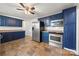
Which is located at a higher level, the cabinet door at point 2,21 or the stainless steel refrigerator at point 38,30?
the cabinet door at point 2,21

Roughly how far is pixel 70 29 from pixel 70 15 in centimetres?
62

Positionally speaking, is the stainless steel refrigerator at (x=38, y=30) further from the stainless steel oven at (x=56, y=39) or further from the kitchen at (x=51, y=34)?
the stainless steel oven at (x=56, y=39)

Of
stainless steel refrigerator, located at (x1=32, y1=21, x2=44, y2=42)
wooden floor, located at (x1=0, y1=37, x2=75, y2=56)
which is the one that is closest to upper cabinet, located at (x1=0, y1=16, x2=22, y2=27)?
stainless steel refrigerator, located at (x1=32, y1=21, x2=44, y2=42)

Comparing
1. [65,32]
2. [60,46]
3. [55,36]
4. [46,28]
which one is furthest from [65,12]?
[46,28]

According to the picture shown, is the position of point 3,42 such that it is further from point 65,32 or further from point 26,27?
point 26,27

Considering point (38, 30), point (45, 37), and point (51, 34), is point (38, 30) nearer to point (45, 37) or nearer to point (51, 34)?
point (45, 37)

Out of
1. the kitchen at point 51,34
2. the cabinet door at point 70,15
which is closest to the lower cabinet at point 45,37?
the kitchen at point 51,34

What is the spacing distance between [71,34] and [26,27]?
21.9 ft

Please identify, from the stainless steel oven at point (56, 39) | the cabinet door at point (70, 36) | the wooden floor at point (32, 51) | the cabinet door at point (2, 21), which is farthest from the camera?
the cabinet door at point (2, 21)

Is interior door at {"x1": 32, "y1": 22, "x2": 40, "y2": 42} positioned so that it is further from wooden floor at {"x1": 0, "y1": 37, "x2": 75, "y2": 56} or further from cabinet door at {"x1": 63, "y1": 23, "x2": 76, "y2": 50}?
cabinet door at {"x1": 63, "y1": 23, "x2": 76, "y2": 50}

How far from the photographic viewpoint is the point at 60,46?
4.04m

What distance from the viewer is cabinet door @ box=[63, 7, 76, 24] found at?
3.31m

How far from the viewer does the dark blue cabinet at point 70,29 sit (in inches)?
130

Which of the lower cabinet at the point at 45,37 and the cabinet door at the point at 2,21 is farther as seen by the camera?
the cabinet door at the point at 2,21
